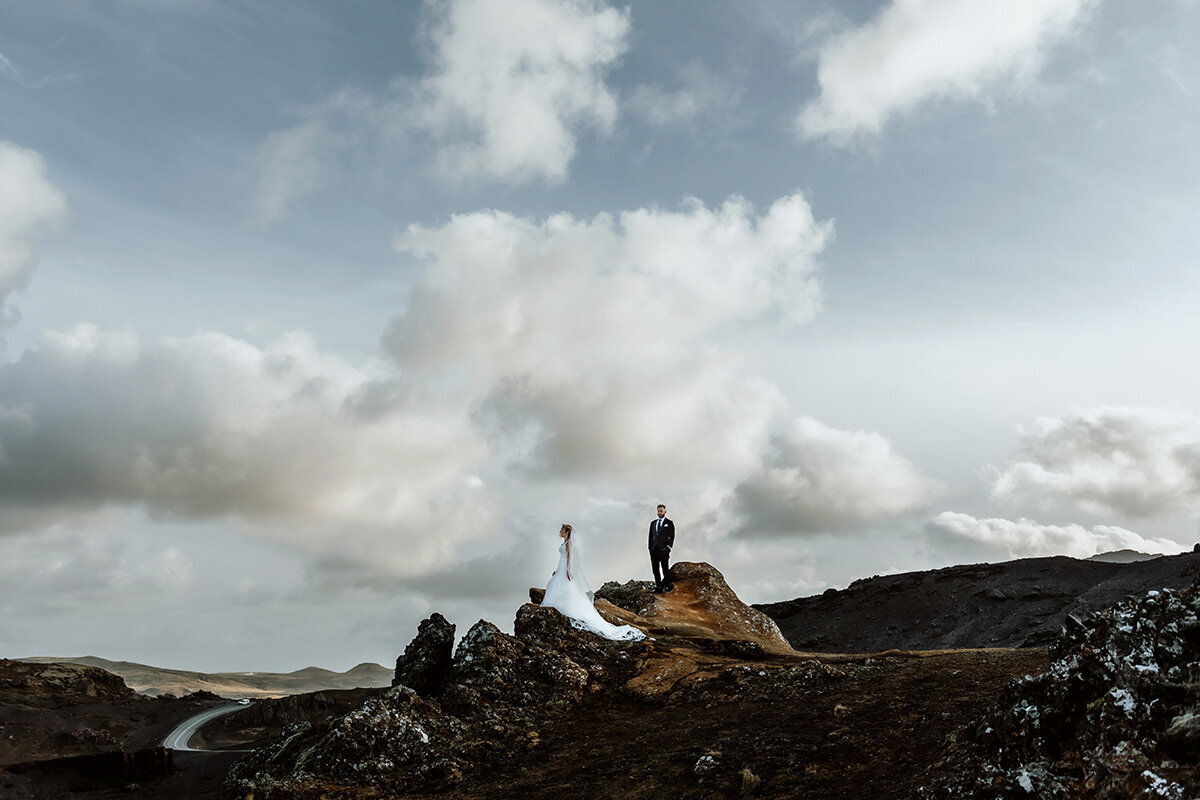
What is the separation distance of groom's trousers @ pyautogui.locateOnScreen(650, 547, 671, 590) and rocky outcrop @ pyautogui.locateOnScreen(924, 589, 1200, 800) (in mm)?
15738

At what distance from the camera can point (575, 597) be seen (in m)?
16.9

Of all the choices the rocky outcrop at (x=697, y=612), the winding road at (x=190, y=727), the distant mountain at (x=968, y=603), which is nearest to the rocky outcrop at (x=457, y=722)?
the rocky outcrop at (x=697, y=612)

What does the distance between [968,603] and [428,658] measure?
97.5 feet

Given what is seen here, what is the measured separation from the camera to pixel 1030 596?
114ft

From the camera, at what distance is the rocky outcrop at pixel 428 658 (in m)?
16.1

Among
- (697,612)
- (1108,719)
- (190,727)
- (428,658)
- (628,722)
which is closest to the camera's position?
(1108,719)

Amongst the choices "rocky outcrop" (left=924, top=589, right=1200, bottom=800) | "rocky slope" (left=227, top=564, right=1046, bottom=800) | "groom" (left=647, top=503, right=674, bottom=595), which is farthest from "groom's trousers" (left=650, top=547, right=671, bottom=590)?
"rocky outcrop" (left=924, top=589, right=1200, bottom=800)

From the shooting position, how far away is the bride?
16.5 m

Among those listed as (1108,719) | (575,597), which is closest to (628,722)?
(575,597)

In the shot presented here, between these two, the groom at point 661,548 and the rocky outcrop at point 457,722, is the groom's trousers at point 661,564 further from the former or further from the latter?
the rocky outcrop at point 457,722

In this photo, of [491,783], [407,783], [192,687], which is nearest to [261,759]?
[407,783]

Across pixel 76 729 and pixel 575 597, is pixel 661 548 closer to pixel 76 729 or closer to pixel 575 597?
pixel 575 597

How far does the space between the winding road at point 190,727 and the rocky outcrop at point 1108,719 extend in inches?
1097

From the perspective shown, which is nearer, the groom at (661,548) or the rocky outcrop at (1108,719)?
the rocky outcrop at (1108,719)
